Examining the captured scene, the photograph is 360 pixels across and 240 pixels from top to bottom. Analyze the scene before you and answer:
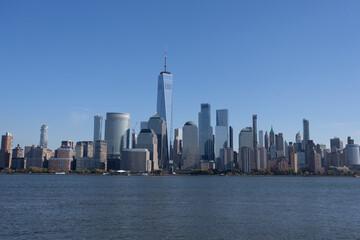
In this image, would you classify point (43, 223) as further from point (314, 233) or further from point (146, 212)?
point (314, 233)

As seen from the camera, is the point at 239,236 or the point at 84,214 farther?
the point at 84,214

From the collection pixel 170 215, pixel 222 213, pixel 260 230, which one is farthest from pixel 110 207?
pixel 260 230

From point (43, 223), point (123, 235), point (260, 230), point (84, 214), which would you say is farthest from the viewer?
point (84, 214)

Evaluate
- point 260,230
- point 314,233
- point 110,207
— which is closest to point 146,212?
point 110,207

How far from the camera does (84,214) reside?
240 feet

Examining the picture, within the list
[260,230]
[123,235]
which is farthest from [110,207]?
[260,230]

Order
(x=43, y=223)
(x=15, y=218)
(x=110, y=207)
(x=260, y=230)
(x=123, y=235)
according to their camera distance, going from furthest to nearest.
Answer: (x=110, y=207), (x=15, y=218), (x=43, y=223), (x=260, y=230), (x=123, y=235)

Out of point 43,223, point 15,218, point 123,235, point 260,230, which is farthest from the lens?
point 15,218

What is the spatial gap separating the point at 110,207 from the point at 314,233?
46291mm

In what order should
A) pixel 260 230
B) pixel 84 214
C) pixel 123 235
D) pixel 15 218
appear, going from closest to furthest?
1. pixel 123 235
2. pixel 260 230
3. pixel 15 218
4. pixel 84 214

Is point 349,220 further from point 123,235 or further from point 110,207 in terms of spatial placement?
point 110,207

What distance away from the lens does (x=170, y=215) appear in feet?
241

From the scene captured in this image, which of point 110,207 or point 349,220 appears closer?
point 349,220

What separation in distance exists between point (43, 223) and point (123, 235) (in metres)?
17.4
